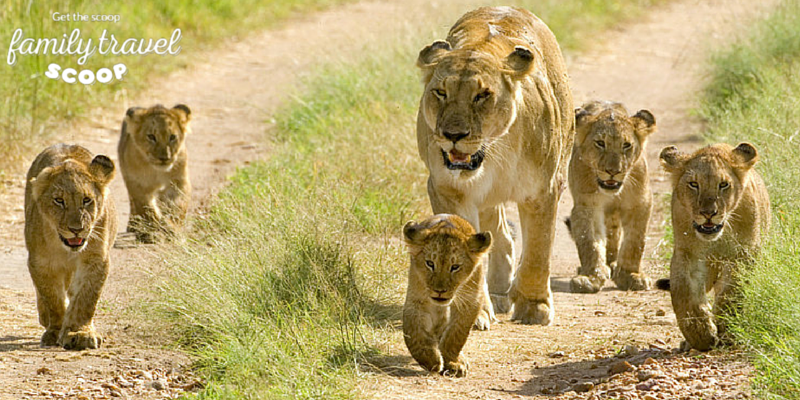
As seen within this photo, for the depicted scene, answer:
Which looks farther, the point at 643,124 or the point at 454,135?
the point at 643,124

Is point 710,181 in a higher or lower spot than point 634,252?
higher

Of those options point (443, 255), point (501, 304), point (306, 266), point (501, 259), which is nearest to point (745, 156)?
point (443, 255)

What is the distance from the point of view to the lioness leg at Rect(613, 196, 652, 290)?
8516 millimetres

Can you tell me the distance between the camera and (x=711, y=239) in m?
6.01

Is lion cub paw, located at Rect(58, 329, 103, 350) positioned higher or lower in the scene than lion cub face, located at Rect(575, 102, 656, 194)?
lower

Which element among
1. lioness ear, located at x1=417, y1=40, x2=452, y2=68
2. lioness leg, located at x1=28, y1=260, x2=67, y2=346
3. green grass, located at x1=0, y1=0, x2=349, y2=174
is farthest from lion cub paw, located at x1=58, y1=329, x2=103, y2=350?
green grass, located at x1=0, y1=0, x2=349, y2=174

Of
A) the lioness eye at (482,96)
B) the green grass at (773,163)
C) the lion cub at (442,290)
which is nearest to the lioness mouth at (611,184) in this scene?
the green grass at (773,163)

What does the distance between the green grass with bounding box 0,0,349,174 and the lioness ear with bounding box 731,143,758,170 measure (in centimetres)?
713

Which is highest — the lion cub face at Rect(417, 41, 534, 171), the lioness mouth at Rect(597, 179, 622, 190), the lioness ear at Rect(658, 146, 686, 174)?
the lion cub face at Rect(417, 41, 534, 171)

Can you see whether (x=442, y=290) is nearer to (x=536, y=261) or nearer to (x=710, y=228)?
(x=710, y=228)

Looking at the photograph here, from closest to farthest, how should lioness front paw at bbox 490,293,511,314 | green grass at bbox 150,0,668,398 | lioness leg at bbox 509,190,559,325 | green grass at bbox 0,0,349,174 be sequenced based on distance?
green grass at bbox 150,0,668,398
lioness leg at bbox 509,190,559,325
lioness front paw at bbox 490,293,511,314
green grass at bbox 0,0,349,174

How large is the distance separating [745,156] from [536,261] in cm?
166

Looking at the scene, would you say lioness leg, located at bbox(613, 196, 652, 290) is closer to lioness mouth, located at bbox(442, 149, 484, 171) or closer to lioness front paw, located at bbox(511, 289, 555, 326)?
lioness front paw, located at bbox(511, 289, 555, 326)

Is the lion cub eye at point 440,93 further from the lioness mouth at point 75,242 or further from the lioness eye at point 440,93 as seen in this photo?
the lioness mouth at point 75,242
